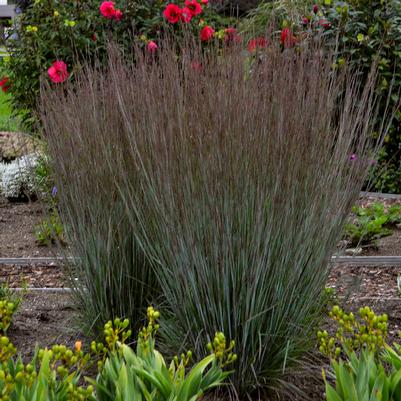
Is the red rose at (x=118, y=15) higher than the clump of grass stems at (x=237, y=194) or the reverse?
the reverse

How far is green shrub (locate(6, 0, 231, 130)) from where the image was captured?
302 inches

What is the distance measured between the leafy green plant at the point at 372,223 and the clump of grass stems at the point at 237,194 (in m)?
2.21

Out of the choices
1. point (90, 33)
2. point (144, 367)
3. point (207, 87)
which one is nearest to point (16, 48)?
point (90, 33)

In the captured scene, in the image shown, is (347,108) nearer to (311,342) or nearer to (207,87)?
(207,87)

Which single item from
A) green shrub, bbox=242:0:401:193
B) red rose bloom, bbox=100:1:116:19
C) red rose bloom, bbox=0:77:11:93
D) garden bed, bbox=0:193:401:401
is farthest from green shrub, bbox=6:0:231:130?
garden bed, bbox=0:193:401:401

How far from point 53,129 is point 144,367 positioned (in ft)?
4.08

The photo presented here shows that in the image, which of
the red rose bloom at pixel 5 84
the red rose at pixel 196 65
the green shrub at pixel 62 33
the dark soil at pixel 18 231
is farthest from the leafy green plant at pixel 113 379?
the red rose bloom at pixel 5 84

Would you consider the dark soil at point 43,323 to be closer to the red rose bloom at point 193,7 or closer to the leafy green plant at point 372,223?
the leafy green plant at point 372,223

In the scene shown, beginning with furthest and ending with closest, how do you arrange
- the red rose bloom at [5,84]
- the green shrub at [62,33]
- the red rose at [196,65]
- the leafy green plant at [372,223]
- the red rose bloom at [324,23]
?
the red rose bloom at [5,84]
the green shrub at [62,33]
the red rose bloom at [324,23]
the leafy green plant at [372,223]
the red rose at [196,65]

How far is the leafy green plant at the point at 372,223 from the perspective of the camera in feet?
17.9

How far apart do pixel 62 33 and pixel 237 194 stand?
520 cm

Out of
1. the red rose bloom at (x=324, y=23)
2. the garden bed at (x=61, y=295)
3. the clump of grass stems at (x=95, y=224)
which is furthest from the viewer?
the red rose bloom at (x=324, y=23)

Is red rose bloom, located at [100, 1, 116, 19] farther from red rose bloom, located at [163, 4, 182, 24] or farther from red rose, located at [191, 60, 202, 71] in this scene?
red rose, located at [191, 60, 202, 71]

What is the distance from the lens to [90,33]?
7.86 m
